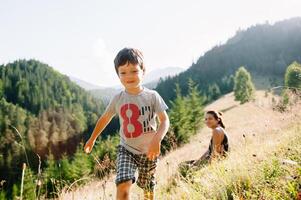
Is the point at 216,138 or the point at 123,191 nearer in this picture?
the point at 123,191

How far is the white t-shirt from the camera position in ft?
11.8

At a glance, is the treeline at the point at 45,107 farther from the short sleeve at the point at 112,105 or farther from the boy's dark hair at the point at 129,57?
the boy's dark hair at the point at 129,57

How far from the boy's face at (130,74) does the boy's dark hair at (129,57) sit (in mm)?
32

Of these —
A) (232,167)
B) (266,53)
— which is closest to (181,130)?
(232,167)

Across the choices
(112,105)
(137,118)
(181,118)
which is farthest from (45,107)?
(137,118)

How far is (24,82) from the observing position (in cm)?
15350

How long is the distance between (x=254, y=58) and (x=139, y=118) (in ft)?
537

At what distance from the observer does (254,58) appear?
526 ft

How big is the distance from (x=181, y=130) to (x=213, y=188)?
25413 mm

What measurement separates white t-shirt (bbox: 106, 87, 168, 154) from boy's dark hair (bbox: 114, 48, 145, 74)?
1.13ft

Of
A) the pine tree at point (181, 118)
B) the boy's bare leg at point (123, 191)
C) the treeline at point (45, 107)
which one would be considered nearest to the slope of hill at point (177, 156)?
the boy's bare leg at point (123, 191)

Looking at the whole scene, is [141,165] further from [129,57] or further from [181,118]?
[181,118]

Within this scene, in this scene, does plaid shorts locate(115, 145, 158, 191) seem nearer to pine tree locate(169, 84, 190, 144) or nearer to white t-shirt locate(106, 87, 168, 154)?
white t-shirt locate(106, 87, 168, 154)

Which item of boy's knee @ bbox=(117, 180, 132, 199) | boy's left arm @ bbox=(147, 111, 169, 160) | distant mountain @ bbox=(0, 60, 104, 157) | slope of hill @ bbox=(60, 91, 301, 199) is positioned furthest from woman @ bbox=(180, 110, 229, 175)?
distant mountain @ bbox=(0, 60, 104, 157)
